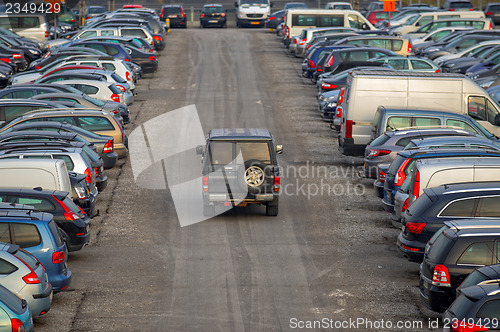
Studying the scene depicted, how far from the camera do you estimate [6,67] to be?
127 ft

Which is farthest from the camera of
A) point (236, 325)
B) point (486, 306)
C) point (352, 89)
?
point (352, 89)

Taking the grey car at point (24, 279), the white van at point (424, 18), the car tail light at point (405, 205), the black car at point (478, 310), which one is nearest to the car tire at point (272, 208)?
the car tail light at point (405, 205)

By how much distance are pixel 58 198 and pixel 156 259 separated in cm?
213

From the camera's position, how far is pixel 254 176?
64.3 ft

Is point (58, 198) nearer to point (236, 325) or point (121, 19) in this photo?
point (236, 325)

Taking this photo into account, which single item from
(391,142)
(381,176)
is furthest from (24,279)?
(391,142)

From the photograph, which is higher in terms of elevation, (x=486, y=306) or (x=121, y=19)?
(x=486, y=306)

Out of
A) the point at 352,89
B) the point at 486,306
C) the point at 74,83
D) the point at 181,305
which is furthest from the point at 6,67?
the point at 486,306

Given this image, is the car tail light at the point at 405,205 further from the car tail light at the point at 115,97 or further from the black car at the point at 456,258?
the car tail light at the point at 115,97

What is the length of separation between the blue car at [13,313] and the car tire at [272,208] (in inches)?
339

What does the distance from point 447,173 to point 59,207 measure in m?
7.03

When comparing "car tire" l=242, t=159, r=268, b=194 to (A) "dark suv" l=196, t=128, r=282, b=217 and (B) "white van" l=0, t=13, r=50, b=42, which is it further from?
(B) "white van" l=0, t=13, r=50, b=42

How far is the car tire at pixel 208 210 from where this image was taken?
2011 centimetres

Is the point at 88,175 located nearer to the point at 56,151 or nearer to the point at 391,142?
the point at 56,151
